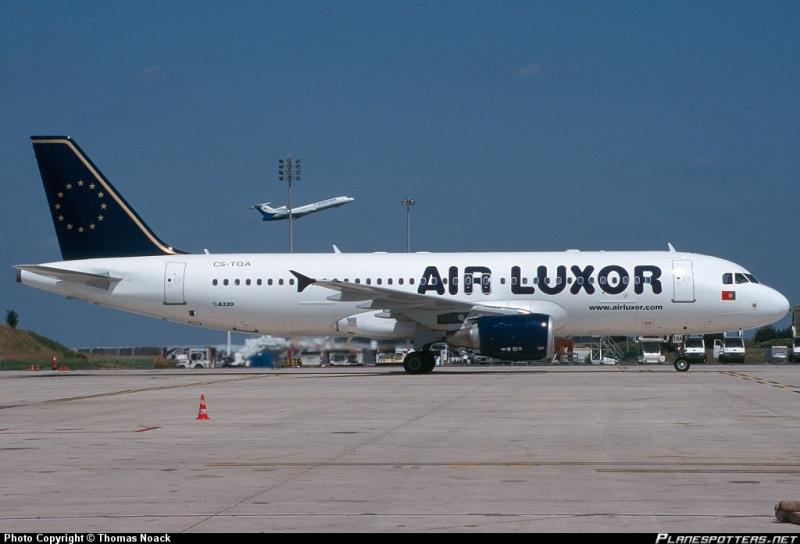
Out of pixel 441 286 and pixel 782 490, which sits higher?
pixel 441 286

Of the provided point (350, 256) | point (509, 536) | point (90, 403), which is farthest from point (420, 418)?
point (350, 256)

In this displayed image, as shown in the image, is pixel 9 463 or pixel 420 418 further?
pixel 420 418

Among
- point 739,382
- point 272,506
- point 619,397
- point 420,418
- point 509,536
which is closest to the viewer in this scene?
point 509,536

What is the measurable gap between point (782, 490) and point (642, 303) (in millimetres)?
26258

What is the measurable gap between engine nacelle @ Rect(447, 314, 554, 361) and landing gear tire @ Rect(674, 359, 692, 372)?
4.84 m

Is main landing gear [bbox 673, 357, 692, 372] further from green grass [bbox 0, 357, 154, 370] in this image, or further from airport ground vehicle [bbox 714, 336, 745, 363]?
green grass [bbox 0, 357, 154, 370]

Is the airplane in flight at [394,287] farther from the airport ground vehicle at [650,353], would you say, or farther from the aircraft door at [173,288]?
the airport ground vehicle at [650,353]

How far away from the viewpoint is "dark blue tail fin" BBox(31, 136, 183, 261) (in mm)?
39719

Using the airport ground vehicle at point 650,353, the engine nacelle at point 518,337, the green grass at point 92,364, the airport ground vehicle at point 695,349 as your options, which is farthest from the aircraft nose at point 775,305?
the green grass at point 92,364

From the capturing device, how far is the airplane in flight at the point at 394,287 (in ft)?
119

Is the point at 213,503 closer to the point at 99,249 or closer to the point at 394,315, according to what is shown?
the point at 394,315

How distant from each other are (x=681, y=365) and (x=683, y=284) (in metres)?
2.70

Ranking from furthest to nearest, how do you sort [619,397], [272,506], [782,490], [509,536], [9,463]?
[619,397] < [9,463] < [782,490] < [272,506] < [509,536]

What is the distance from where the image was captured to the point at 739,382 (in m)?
29.8
